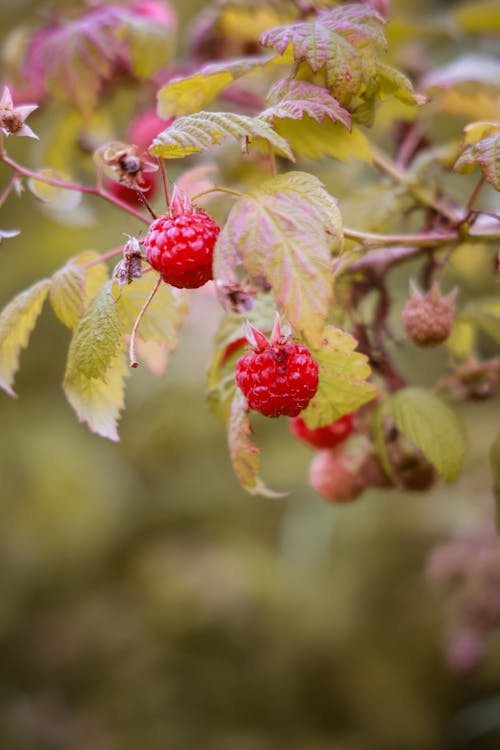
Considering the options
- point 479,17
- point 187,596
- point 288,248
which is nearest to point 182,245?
point 288,248

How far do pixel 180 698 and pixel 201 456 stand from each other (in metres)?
0.71

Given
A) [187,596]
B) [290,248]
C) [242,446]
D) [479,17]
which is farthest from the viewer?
[187,596]

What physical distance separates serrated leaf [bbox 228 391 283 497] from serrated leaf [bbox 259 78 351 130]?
0.70 feet

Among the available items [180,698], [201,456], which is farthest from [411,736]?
[201,456]

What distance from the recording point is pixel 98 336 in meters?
0.58

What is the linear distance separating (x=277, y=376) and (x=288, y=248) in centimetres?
9

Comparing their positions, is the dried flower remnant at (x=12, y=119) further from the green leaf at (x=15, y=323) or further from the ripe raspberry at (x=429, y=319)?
the ripe raspberry at (x=429, y=319)

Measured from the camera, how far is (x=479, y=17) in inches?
43.3

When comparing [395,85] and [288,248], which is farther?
[395,85]

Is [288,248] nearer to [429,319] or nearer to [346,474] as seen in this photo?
[429,319]

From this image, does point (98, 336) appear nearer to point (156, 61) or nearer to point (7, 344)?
point (7, 344)

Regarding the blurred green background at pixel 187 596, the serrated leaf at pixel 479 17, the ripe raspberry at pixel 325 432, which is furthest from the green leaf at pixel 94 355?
the blurred green background at pixel 187 596

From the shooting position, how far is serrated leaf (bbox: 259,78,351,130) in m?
0.56

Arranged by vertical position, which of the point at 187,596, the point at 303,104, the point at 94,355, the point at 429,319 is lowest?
the point at 187,596
